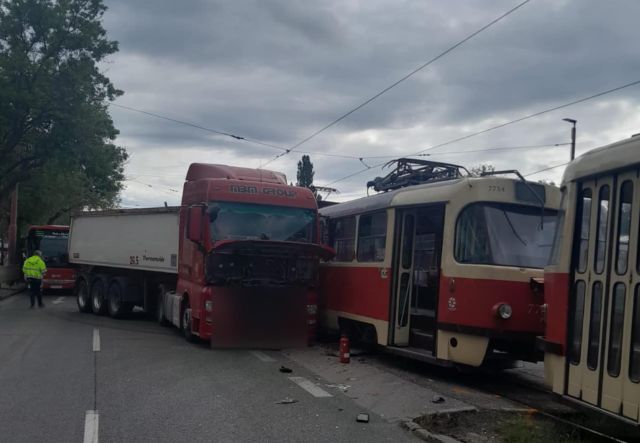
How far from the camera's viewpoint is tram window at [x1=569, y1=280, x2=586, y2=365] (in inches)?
273

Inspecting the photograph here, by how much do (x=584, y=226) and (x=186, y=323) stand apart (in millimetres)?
9189

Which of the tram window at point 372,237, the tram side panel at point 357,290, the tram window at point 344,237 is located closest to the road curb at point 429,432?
the tram side panel at point 357,290

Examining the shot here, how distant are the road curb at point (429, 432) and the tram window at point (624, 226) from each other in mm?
2275

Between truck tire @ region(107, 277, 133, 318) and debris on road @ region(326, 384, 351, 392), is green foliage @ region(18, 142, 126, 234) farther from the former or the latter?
debris on road @ region(326, 384, 351, 392)

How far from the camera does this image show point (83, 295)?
2109 centimetres

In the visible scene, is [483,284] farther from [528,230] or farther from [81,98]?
[81,98]

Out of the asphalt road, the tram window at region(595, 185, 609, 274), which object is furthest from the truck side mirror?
the tram window at region(595, 185, 609, 274)

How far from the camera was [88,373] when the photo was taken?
10148 millimetres

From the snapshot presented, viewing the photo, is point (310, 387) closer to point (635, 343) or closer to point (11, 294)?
point (635, 343)

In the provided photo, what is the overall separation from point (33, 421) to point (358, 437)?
3.40m

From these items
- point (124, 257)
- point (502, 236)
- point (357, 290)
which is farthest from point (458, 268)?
point (124, 257)

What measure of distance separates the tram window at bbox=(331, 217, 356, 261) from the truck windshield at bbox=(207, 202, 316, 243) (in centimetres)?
62

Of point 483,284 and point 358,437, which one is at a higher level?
point 483,284

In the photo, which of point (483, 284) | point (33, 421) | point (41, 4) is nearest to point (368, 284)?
point (483, 284)
